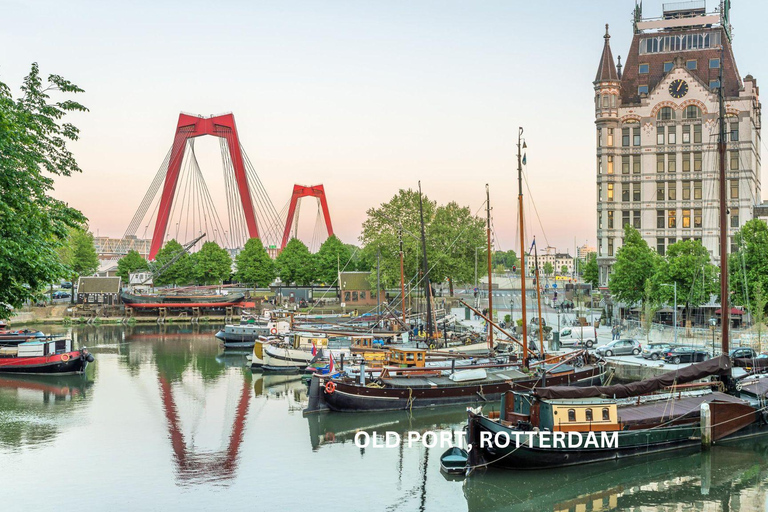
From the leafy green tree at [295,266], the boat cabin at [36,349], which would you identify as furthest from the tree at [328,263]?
the boat cabin at [36,349]

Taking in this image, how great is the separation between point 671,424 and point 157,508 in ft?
60.4

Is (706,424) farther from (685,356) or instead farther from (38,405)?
(38,405)

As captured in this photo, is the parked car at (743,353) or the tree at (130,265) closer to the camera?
the parked car at (743,353)

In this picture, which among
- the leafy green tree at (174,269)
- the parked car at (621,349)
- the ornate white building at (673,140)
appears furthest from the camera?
the leafy green tree at (174,269)

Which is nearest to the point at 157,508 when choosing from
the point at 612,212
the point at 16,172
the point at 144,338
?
the point at 16,172

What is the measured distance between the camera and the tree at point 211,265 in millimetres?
104750

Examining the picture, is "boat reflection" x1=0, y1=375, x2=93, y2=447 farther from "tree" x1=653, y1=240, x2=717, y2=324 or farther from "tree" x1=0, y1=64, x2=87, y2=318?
"tree" x1=653, y1=240, x2=717, y2=324

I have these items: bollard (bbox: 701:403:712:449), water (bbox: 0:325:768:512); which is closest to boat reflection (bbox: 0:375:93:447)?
water (bbox: 0:325:768:512)

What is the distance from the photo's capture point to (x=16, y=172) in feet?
56.7

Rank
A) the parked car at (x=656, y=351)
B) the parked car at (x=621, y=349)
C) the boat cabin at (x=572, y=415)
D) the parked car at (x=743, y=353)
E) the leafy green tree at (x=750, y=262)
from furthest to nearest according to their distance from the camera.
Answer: the leafy green tree at (x=750, y=262) → the parked car at (x=621, y=349) → the parked car at (x=656, y=351) → the parked car at (x=743, y=353) → the boat cabin at (x=572, y=415)

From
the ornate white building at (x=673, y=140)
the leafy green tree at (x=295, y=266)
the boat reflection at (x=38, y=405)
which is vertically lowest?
the boat reflection at (x=38, y=405)

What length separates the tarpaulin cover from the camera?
988 inches

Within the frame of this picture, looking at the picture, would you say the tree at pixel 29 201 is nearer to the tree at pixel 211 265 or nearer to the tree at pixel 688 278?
the tree at pixel 688 278

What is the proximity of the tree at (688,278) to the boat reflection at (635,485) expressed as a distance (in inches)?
1167
